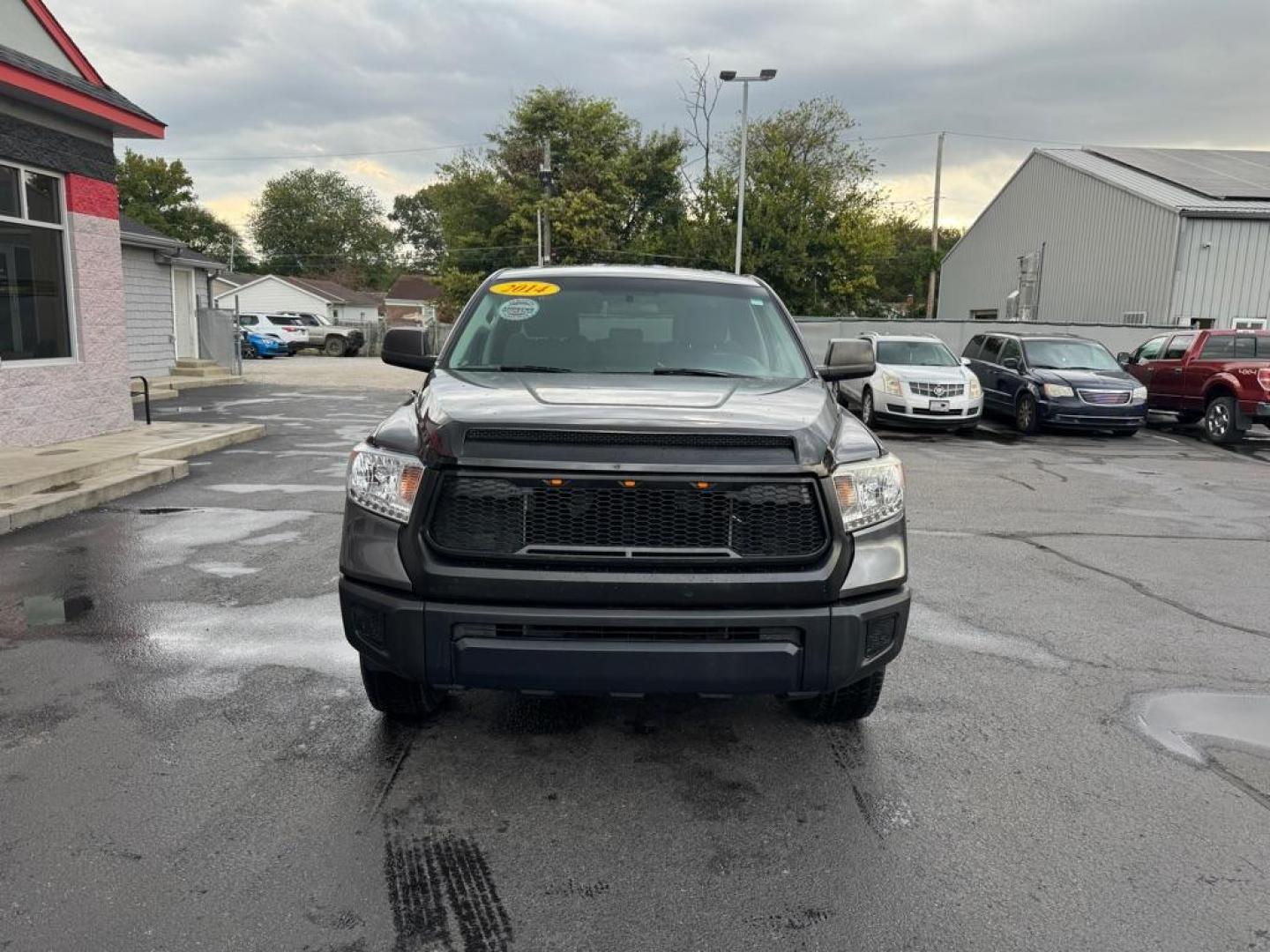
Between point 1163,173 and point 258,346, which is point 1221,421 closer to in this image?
point 1163,173

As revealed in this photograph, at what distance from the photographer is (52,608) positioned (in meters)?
5.26

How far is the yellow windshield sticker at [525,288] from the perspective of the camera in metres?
4.68

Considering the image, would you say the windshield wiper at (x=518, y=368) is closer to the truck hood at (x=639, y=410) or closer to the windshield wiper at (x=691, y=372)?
the truck hood at (x=639, y=410)

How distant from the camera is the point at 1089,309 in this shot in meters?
27.0

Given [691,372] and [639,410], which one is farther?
[691,372]

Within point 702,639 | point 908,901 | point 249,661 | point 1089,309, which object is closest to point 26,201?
point 249,661

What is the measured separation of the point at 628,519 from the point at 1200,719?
2.80 meters

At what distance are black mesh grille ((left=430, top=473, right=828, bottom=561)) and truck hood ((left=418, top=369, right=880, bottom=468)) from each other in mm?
112

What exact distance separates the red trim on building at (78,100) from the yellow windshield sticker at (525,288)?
281 inches

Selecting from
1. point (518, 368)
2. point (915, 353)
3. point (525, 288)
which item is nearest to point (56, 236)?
point (525, 288)

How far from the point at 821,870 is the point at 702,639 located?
78cm

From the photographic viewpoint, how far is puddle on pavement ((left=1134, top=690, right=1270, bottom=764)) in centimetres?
372

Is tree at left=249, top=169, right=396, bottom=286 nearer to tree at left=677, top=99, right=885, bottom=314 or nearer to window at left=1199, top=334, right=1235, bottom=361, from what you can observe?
tree at left=677, top=99, right=885, bottom=314

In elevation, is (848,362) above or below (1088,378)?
above
